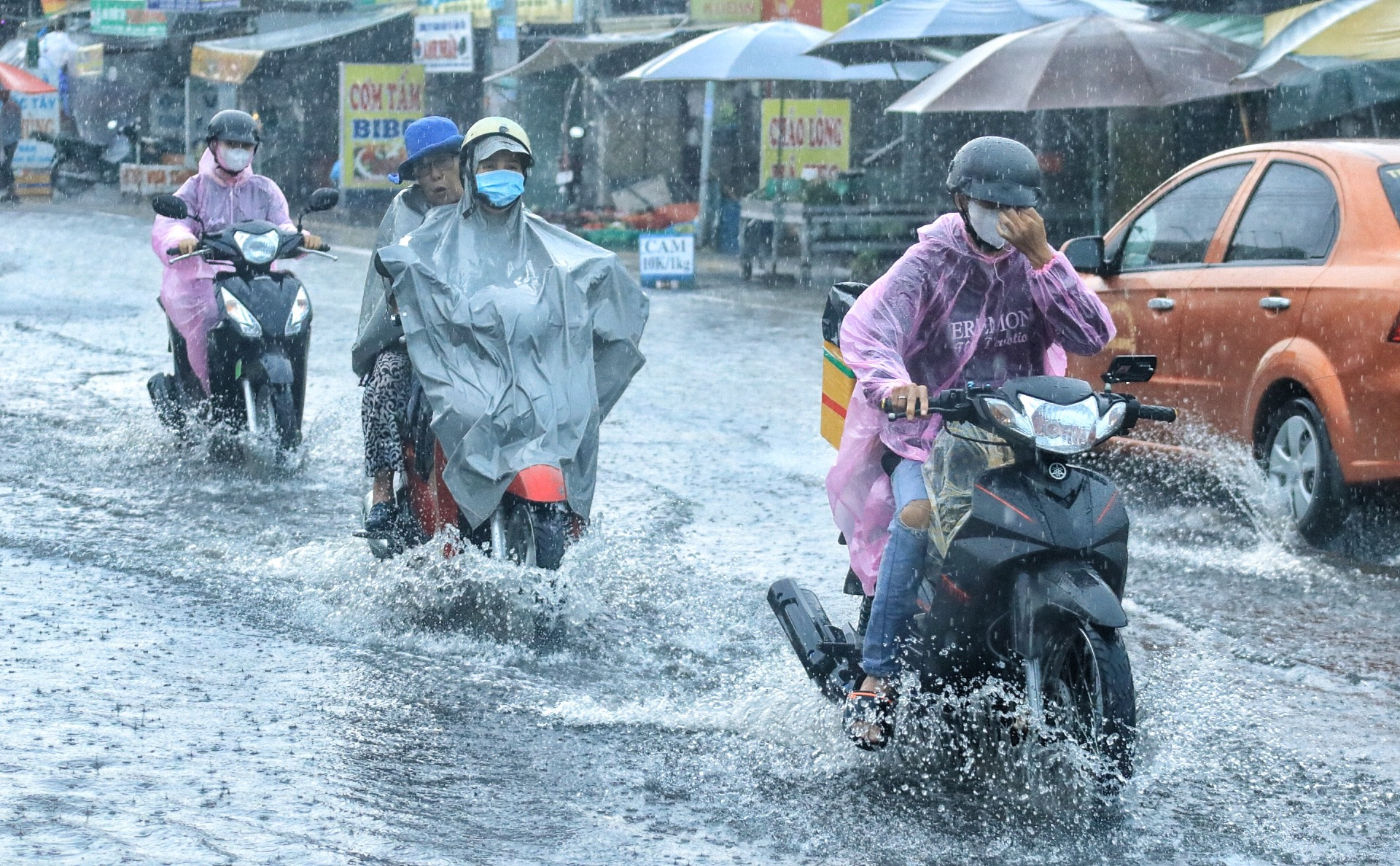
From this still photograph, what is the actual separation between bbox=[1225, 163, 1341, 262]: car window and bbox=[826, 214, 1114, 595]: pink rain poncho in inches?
127

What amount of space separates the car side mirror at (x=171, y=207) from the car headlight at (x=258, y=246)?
0.38 m

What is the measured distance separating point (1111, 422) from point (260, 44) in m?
28.4

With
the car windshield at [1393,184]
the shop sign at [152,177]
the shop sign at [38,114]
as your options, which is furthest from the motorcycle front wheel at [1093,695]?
the shop sign at [38,114]

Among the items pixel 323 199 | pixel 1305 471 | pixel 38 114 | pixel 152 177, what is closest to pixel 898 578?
pixel 1305 471

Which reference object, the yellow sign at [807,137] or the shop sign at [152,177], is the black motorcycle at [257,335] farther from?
the shop sign at [152,177]

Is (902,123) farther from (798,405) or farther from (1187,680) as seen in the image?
(1187,680)

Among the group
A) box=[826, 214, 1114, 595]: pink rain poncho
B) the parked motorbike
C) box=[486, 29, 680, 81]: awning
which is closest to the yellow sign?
box=[486, 29, 680, 81]: awning

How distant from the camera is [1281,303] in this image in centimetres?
735

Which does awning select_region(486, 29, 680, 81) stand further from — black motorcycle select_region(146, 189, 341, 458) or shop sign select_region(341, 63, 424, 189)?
black motorcycle select_region(146, 189, 341, 458)

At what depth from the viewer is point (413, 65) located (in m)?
28.6

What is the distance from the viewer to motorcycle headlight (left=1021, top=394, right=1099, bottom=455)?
13.1ft

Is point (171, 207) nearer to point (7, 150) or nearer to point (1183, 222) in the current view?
point (1183, 222)

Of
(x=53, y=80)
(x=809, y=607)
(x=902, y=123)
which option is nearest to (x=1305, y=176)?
(x=809, y=607)

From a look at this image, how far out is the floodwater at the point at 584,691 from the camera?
412 centimetres
